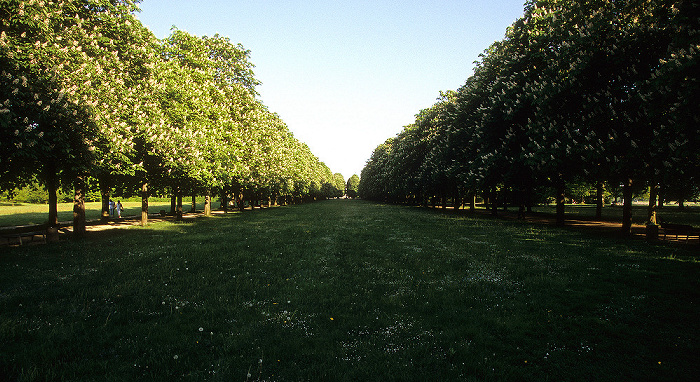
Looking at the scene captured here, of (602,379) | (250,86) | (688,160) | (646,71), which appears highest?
(250,86)

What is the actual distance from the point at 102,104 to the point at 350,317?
1977cm

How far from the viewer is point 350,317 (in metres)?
7.13

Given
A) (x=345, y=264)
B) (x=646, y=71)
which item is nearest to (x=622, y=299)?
(x=345, y=264)

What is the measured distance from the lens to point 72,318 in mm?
6902

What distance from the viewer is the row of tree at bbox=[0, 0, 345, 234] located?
1402 centimetres

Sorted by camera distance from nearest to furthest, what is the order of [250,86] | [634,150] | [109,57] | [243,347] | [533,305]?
1. [243,347]
2. [533,305]
3. [634,150]
4. [109,57]
5. [250,86]

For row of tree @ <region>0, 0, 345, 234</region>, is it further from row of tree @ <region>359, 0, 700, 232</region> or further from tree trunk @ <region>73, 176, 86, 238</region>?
row of tree @ <region>359, 0, 700, 232</region>

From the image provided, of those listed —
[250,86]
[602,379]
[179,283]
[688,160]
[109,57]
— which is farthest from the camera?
[250,86]

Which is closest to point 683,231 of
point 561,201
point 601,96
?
point 601,96

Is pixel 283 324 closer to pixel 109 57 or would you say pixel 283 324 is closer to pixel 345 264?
pixel 345 264

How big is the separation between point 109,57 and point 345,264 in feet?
65.2

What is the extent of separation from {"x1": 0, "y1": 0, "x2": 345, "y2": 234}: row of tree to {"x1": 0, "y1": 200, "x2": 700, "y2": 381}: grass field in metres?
6.16

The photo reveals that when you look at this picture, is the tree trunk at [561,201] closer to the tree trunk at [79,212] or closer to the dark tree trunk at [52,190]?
the tree trunk at [79,212]

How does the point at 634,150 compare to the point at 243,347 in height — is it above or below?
above
